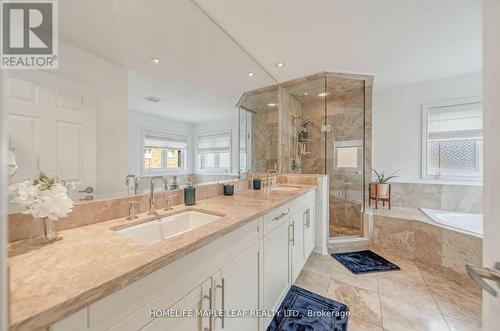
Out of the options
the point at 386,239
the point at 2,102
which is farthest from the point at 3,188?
the point at 386,239

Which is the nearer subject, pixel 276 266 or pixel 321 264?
pixel 276 266

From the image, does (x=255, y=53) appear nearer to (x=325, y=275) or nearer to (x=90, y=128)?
(x=90, y=128)

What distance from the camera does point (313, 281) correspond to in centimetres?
194

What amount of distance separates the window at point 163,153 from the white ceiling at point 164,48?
16 centimetres

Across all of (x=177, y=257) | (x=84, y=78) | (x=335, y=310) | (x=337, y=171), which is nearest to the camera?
(x=177, y=257)

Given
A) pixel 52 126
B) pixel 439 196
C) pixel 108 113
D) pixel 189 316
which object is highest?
pixel 108 113

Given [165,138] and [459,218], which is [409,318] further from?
[165,138]

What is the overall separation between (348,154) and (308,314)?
2.49 metres

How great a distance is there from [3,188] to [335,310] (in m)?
2.00

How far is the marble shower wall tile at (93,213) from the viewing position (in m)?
0.74

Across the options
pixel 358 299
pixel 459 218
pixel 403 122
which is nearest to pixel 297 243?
pixel 358 299

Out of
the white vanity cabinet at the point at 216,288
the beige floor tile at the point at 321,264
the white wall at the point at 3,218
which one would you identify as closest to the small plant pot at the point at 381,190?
the beige floor tile at the point at 321,264

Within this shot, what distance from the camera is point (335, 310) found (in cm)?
154

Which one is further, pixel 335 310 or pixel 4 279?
pixel 335 310
